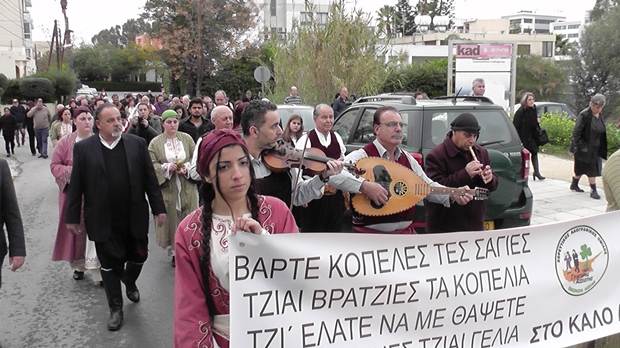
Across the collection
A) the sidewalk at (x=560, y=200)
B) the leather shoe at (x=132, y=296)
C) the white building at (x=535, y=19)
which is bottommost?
the leather shoe at (x=132, y=296)

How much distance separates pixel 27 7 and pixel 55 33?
1543 inches

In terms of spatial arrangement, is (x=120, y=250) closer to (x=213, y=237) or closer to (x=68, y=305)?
(x=68, y=305)

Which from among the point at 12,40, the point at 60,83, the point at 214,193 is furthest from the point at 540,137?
the point at 12,40

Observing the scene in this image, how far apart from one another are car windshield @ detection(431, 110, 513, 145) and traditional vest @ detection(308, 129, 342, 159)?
1132 mm

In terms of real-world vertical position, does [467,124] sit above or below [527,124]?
above

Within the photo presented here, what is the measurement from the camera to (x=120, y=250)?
538 cm

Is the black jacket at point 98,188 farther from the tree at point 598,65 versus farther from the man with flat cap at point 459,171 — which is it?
the tree at point 598,65

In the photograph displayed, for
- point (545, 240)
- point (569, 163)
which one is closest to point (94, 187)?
point (545, 240)

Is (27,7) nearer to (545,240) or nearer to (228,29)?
(228,29)

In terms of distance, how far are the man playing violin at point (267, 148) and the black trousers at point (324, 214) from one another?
41.6 inches

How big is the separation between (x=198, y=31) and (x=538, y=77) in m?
23.1

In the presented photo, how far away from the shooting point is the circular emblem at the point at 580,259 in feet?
12.2

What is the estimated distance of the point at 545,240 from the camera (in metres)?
3.70

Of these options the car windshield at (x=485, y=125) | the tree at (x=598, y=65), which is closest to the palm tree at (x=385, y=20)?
the tree at (x=598, y=65)
